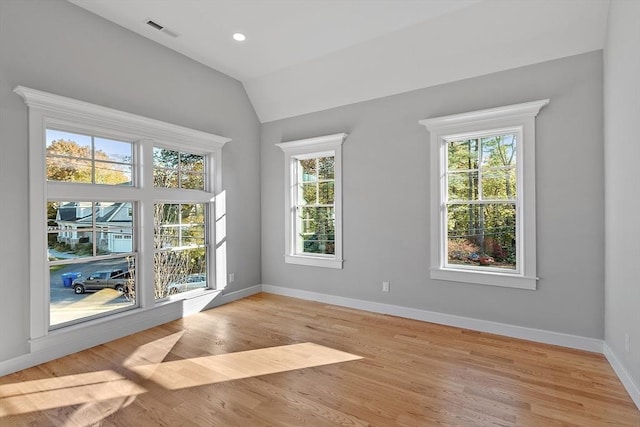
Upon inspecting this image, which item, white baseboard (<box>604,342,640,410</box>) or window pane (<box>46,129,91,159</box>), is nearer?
white baseboard (<box>604,342,640,410</box>)

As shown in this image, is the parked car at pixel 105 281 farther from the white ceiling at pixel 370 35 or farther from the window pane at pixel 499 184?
the window pane at pixel 499 184

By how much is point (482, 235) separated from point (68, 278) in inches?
175

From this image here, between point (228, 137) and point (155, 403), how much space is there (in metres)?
3.54

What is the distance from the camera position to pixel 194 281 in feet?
14.5

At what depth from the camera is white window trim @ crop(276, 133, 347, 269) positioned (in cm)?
454

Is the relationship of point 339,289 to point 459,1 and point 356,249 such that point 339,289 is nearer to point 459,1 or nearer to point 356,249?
point 356,249

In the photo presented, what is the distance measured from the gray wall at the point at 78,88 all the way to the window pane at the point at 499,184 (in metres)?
3.44

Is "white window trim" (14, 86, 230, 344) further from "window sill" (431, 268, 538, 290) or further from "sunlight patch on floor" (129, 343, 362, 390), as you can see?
"window sill" (431, 268, 538, 290)

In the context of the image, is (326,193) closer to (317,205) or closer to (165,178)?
(317,205)

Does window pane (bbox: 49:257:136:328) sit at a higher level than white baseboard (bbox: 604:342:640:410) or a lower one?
higher

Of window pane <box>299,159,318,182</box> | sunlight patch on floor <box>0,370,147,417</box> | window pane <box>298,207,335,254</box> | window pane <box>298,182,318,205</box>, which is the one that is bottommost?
sunlight patch on floor <box>0,370,147,417</box>

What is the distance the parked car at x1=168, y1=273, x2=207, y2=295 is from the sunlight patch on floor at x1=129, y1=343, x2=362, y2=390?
145cm

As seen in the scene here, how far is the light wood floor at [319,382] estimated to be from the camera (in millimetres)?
2104

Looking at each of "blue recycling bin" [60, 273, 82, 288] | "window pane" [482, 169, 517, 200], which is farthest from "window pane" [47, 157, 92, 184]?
"window pane" [482, 169, 517, 200]
